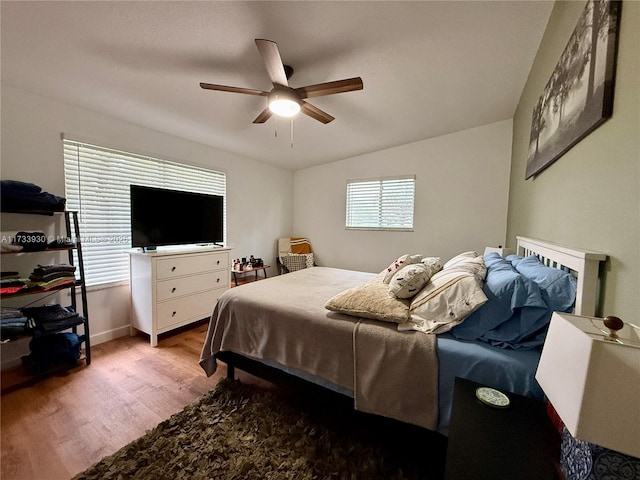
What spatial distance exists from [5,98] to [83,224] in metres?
1.06

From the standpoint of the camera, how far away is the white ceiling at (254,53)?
1.51 m

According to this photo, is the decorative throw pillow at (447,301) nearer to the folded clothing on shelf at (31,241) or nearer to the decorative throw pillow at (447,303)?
the decorative throw pillow at (447,303)

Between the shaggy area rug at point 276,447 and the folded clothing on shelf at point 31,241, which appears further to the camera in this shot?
the folded clothing on shelf at point 31,241

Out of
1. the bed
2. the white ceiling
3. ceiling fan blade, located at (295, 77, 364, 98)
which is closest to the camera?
the bed

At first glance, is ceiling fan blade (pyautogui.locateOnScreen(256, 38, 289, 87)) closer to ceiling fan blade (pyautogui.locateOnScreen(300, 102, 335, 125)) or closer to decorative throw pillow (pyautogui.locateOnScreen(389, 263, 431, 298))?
ceiling fan blade (pyautogui.locateOnScreen(300, 102, 335, 125))

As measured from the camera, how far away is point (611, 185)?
36.9 inches

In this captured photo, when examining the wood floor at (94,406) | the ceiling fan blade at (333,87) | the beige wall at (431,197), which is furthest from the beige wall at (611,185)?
the wood floor at (94,406)

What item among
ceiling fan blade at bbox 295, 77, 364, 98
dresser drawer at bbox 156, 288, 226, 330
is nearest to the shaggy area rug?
dresser drawer at bbox 156, 288, 226, 330

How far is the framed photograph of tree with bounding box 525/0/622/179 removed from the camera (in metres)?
0.94

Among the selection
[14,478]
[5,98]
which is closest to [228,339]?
[14,478]

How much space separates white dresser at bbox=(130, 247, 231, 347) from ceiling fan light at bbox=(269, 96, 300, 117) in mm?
1757

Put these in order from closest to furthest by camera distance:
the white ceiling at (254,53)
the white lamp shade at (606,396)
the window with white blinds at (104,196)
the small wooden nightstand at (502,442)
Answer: the white lamp shade at (606,396)
the small wooden nightstand at (502,442)
the white ceiling at (254,53)
the window with white blinds at (104,196)

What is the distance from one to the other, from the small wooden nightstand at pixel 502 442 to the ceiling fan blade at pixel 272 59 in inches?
74.5

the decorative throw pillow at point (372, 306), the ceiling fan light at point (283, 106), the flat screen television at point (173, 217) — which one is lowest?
the decorative throw pillow at point (372, 306)
